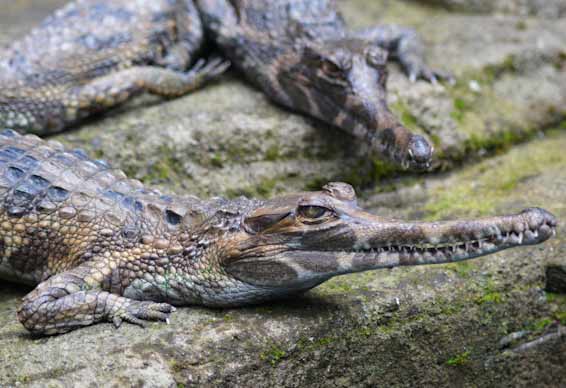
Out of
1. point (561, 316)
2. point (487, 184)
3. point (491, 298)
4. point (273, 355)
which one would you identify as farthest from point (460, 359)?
point (487, 184)

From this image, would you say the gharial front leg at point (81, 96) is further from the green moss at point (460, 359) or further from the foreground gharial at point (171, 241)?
the green moss at point (460, 359)

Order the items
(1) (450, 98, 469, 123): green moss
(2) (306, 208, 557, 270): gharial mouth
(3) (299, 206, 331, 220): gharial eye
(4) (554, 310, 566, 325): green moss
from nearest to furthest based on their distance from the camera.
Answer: (2) (306, 208, 557, 270): gharial mouth, (3) (299, 206, 331, 220): gharial eye, (4) (554, 310, 566, 325): green moss, (1) (450, 98, 469, 123): green moss

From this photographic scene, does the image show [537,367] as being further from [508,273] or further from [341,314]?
[341,314]

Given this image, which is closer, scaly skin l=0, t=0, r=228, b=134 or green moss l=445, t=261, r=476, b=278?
green moss l=445, t=261, r=476, b=278

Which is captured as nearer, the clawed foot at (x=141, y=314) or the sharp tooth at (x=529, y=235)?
the sharp tooth at (x=529, y=235)

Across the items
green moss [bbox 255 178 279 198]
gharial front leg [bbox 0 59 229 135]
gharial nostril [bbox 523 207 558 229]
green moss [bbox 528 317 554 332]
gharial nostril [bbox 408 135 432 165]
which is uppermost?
gharial nostril [bbox 523 207 558 229]

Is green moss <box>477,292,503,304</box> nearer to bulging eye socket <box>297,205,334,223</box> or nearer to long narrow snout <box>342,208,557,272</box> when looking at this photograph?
long narrow snout <box>342,208,557,272</box>

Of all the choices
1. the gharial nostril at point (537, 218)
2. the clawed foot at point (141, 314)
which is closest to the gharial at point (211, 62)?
the gharial nostril at point (537, 218)

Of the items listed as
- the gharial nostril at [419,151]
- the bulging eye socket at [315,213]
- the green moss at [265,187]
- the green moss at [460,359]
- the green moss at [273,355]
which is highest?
the bulging eye socket at [315,213]

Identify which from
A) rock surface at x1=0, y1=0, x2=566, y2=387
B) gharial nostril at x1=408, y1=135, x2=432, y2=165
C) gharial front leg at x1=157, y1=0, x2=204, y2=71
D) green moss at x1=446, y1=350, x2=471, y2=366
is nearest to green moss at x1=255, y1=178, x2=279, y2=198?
rock surface at x1=0, y1=0, x2=566, y2=387
